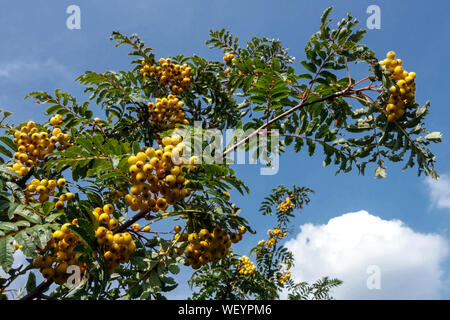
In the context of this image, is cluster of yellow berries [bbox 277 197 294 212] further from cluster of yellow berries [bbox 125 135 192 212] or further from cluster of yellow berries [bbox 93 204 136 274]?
cluster of yellow berries [bbox 93 204 136 274]

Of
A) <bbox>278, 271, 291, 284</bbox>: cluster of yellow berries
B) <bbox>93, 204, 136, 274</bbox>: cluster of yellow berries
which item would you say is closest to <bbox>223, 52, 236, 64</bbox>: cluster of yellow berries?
<bbox>93, 204, 136, 274</bbox>: cluster of yellow berries

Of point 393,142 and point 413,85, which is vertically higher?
point 413,85

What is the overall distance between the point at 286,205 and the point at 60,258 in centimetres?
695

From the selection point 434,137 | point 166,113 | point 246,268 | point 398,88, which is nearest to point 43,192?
point 166,113

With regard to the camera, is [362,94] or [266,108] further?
[266,108]

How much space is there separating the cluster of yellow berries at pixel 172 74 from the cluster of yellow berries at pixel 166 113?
20.7 inches

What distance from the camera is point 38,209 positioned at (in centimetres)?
216

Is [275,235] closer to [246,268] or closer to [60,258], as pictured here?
[246,268]

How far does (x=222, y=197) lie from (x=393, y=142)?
1.64 meters

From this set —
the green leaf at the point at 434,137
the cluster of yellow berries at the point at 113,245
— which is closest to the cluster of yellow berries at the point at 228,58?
the green leaf at the point at 434,137

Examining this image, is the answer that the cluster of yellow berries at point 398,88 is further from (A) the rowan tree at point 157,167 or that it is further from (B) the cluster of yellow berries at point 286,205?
(B) the cluster of yellow berries at point 286,205

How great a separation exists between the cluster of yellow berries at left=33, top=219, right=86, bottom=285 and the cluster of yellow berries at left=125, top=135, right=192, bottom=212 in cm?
44
